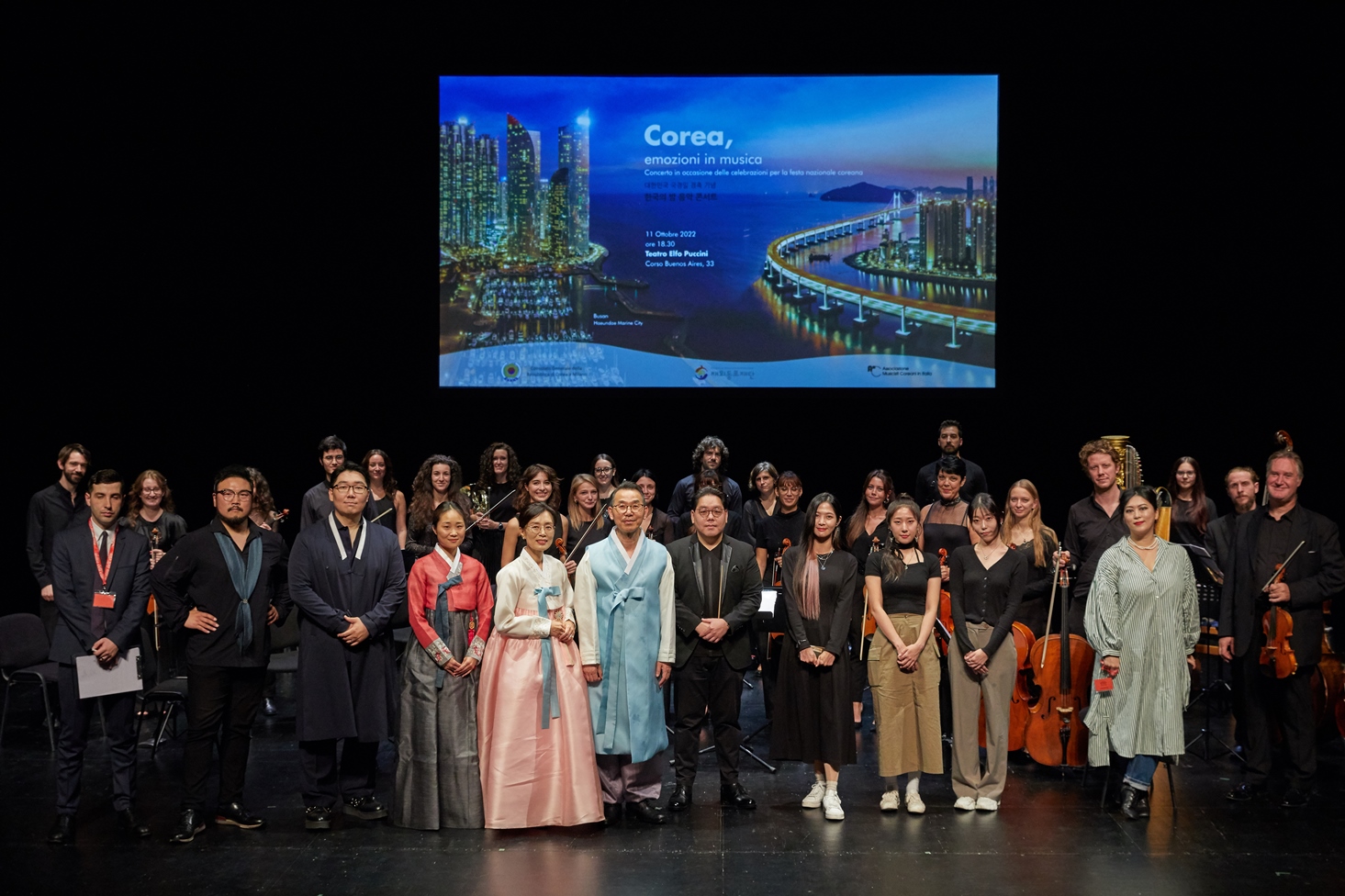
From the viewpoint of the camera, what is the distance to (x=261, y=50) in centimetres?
813

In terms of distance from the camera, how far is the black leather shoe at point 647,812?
4711 millimetres

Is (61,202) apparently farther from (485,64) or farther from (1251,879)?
(1251,879)

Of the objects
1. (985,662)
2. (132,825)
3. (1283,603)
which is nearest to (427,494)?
(132,825)

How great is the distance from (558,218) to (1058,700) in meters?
4.59

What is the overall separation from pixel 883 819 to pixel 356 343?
526cm

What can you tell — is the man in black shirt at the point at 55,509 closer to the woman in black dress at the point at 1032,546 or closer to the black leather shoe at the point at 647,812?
the black leather shoe at the point at 647,812

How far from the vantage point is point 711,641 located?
4797 millimetres

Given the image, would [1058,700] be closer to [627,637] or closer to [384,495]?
[627,637]

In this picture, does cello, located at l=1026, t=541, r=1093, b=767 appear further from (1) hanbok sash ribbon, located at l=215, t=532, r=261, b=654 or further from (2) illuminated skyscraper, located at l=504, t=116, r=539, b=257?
(2) illuminated skyscraper, located at l=504, t=116, r=539, b=257

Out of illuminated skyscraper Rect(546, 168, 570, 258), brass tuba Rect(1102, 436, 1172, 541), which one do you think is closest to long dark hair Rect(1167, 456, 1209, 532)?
brass tuba Rect(1102, 436, 1172, 541)

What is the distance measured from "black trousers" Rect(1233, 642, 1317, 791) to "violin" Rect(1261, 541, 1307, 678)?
0.09 meters

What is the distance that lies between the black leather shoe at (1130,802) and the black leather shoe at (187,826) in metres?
3.64

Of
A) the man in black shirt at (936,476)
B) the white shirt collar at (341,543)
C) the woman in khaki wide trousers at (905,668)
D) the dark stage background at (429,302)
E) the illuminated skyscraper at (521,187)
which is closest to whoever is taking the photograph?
the white shirt collar at (341,543)

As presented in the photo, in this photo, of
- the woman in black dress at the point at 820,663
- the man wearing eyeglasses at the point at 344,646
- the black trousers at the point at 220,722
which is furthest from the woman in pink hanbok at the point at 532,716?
the black trousers at the point at 220,722
